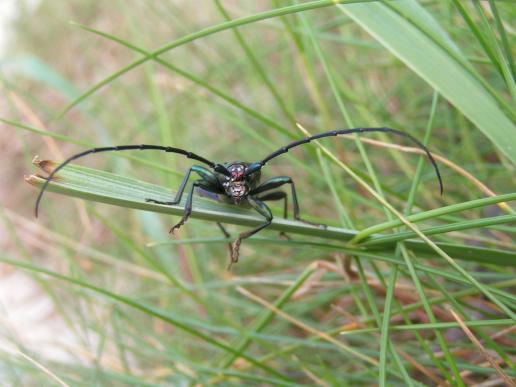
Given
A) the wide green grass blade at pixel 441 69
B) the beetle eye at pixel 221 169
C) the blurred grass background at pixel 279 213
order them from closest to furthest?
the wide green grass blade at pixel 441 69, the blurred grass background at pixel 279 213, the beetle eye at pixel 221 169

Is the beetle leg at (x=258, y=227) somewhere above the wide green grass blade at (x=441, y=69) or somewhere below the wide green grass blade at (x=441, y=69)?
below

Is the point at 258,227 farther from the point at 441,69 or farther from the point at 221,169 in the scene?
the point at 441,69

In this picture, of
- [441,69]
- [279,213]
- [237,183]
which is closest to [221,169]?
[237,183]

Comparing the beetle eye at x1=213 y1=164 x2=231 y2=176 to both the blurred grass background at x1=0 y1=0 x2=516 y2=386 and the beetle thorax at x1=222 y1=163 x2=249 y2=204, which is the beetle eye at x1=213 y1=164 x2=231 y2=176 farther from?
the blurred grass background at x1=0 y1=0 x2=516 y2=386

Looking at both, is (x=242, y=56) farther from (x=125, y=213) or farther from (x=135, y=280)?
(x=135, y=280)

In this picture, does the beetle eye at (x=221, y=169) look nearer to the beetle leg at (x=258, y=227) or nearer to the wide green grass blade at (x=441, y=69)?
the beetle leg at (x=258, y=227)

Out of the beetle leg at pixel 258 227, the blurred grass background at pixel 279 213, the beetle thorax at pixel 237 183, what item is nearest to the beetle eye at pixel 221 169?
the beetle thorax at pixel 237 183

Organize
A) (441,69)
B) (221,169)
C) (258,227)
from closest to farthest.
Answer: (441,69), (258,227), (221,169)
